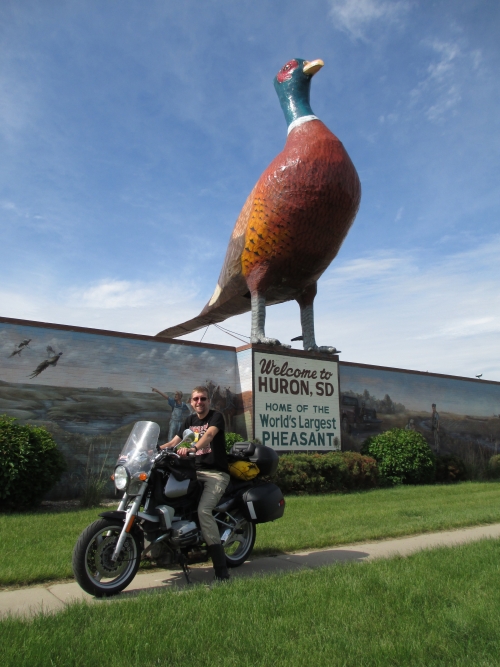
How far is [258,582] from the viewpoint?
434 centimetres

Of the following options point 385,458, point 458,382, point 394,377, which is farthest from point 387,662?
point 458,382

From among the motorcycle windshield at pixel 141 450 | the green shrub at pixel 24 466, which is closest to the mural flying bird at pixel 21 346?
the green shrub at pixel 24 466

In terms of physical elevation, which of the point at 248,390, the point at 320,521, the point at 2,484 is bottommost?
the point at 320,521

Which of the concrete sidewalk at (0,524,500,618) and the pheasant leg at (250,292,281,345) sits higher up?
the pheasant leg at (250,292,281,345)

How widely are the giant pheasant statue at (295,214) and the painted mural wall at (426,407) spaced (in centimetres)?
379

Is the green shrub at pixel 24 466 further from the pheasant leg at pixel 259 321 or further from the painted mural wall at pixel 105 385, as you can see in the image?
the pheasant leg at pixel 259 321

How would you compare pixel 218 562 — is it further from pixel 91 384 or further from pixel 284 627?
pixel 91 384

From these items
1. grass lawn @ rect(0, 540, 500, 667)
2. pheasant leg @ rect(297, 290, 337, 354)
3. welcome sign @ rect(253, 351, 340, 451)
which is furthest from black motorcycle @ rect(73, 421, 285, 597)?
pheasant leg @ rect(297, 290, 337, 354)

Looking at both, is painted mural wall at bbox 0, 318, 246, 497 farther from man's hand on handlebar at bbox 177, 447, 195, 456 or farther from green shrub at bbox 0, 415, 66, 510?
man's hand on handlebar at bbox 177, 447, 195, 456

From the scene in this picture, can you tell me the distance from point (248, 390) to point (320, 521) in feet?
18.0

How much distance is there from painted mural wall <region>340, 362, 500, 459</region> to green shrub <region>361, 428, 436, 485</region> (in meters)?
0.81

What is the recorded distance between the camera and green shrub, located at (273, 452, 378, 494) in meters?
11.6

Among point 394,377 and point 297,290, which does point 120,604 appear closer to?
point 297,290

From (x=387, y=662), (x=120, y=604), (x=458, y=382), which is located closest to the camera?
(x=387, y=662)
